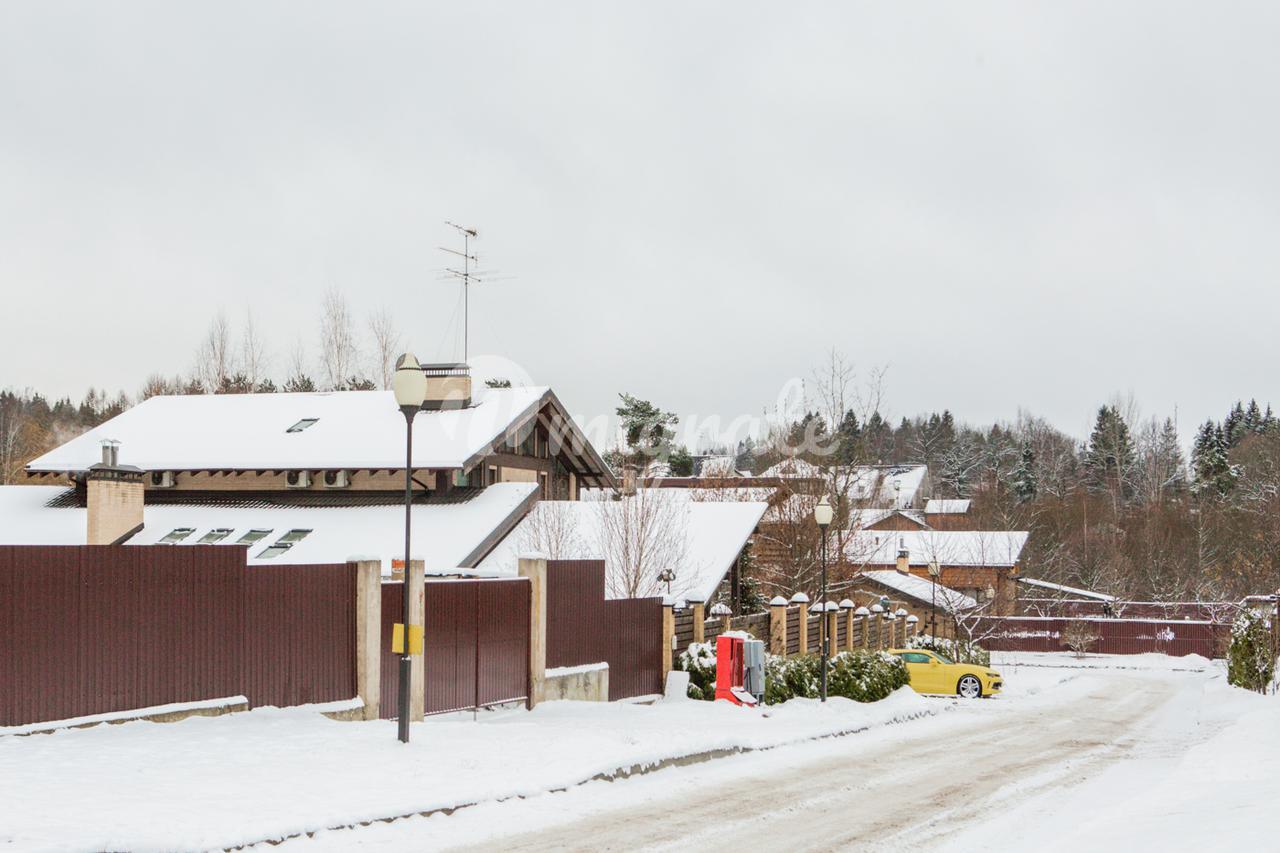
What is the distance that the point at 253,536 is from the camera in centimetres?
2638

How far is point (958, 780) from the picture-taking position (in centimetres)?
1363

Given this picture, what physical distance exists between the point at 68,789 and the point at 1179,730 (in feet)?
63.2

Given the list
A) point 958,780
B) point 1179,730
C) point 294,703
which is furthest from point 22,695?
point 1179,730

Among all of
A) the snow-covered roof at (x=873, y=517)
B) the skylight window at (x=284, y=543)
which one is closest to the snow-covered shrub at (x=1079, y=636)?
the snow-covered roof at (x=873, y=517)

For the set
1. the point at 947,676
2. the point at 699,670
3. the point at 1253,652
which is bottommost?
the point at 947,676

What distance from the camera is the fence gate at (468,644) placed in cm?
1518

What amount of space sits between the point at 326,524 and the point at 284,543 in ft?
4.63

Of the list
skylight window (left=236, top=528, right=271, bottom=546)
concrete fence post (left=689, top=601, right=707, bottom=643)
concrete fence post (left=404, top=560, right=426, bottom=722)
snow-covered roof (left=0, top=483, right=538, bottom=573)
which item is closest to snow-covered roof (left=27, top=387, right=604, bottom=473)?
snow-covered roof (left=0, top=483, right=538, bottom=573)

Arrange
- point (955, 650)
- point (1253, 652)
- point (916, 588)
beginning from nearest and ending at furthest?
point (1253, 652) → point (955, 650) → point (916, 588)

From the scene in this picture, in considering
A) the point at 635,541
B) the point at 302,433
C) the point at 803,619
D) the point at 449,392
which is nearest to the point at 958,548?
the point at 803,619

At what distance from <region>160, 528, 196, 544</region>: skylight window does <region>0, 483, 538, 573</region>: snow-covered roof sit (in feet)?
0.44

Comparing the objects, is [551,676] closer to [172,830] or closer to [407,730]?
[407,730]

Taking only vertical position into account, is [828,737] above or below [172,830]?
below

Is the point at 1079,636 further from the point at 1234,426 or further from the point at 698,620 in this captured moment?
the point at 1234,426
